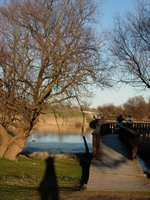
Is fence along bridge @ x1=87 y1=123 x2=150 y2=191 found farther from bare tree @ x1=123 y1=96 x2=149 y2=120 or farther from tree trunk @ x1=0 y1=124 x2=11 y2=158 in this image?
bare tree @ x1=123 y1=96 x2=149 y2=120

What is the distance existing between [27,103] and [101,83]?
145 inches

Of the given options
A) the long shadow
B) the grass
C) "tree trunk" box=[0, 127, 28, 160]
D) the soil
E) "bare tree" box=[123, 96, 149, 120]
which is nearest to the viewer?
the soil

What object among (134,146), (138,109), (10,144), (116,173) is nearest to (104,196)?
(116,173)

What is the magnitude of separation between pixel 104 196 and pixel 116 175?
2655 mm

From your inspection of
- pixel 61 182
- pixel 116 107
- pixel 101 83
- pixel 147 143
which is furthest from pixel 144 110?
pixel 61 182

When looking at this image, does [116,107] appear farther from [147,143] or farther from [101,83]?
[101,83]

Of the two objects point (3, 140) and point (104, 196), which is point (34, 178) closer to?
point (104, 196)

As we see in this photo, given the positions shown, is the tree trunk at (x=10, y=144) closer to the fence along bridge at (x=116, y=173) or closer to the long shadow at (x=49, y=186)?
the long shadow at (x=49, y=186)

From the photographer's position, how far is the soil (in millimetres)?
7824

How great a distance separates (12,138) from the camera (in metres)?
15.6

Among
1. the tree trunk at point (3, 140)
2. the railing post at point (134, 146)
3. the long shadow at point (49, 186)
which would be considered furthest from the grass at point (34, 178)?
the railing post at point (134, 146)

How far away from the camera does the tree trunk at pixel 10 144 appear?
1543cm

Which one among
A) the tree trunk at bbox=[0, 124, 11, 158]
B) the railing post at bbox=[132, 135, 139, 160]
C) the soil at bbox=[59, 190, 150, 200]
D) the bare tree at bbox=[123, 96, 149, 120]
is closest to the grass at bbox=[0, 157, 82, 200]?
the soil at bbox=[59, 190, 150, 200]

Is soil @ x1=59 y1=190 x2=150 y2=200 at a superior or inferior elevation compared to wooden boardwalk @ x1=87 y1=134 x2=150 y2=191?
inferior
